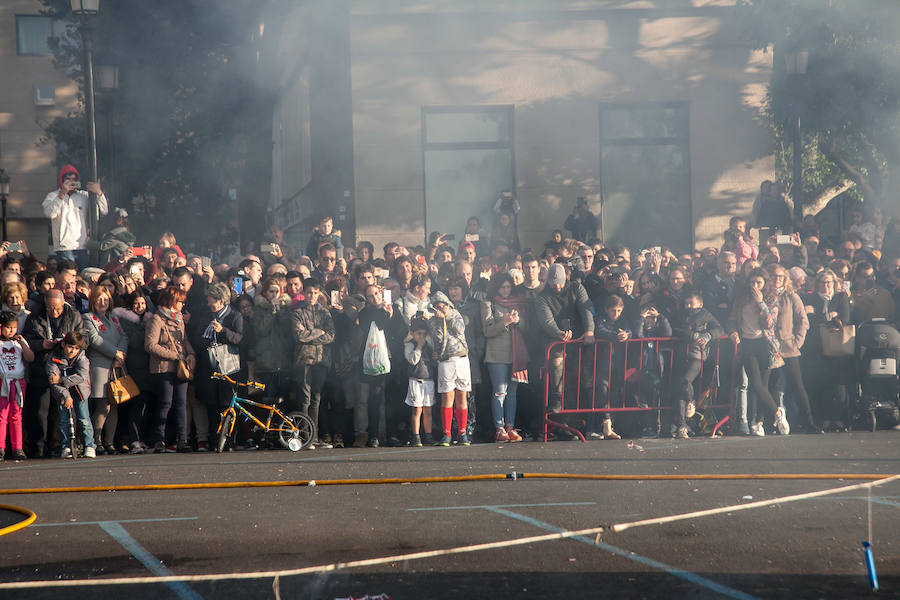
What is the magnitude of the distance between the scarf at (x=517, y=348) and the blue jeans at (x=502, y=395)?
7 cm

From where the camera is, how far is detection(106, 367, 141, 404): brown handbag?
30.8 feet

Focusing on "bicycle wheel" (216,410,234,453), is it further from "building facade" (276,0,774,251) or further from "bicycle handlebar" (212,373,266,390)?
"building facade" (276,0,774,251)

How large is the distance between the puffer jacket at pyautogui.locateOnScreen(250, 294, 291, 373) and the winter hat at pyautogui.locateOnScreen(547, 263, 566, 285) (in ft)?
7.72

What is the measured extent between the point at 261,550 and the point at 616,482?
9.15 feet

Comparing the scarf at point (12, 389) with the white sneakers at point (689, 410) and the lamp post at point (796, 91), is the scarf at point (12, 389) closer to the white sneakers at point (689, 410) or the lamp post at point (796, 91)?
the white sneakers at point (689, 410)

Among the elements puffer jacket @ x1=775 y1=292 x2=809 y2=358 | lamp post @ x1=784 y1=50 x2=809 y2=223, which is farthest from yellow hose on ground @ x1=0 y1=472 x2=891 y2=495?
puffer jacket @ x1=775 y1=292 x2=809 y2=358

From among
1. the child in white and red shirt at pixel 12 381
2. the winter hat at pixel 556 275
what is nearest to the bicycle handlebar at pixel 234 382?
the child in white and red shirt at pixel 12 381

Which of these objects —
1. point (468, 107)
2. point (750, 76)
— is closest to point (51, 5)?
point (468, 107)

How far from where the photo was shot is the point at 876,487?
7016 millimetres

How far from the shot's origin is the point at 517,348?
10.1m

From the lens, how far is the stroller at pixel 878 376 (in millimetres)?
10469

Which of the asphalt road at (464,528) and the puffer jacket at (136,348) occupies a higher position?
the puffer jacket at (136,348)

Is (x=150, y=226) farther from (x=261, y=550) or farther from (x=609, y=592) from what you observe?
(x=609, y=592)

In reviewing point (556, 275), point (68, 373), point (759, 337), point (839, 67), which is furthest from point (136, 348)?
point (839, 67)
